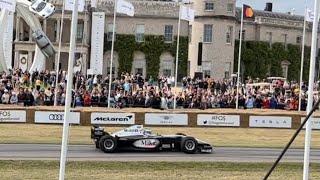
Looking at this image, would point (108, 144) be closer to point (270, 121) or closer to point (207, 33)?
point (270, 121)

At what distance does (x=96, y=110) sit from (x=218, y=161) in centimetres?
1629

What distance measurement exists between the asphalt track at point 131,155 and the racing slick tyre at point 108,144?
0.92 feet

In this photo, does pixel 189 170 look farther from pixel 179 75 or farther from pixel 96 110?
pixel 179 75

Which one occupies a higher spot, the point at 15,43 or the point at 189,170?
the point at 15,43

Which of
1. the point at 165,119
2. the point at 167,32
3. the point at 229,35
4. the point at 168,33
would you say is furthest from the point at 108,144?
the point at 167,32

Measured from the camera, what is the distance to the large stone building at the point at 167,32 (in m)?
85.8

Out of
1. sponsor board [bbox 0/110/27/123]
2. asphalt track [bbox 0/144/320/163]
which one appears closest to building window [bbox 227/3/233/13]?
sponsor board [bbox 0/110/27/123]

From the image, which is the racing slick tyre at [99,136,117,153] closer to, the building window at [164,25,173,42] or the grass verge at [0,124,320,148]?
the grass verge at [0,124,320,148]

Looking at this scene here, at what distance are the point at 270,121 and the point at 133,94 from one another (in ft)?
32.1

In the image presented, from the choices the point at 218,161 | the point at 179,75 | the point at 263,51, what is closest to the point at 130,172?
the point at 218,161

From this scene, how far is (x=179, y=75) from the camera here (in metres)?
87.9

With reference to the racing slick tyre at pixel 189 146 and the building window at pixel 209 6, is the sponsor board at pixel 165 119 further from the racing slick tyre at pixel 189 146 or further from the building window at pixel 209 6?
the building window at pixel 209 6

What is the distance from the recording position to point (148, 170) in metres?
24.8

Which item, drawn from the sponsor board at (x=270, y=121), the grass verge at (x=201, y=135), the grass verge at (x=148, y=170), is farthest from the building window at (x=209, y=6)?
the grass verge at (x=148, y=170)
